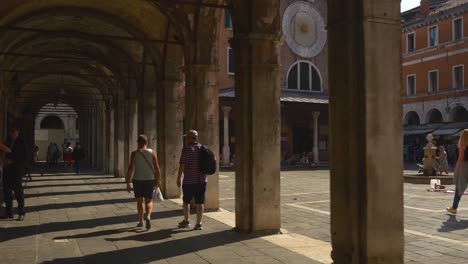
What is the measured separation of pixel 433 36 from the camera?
36.0m

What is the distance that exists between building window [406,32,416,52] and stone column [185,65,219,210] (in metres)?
31.6

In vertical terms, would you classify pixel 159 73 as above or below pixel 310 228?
above

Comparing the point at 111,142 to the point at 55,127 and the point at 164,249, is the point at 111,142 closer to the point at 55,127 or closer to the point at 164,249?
the point at 164,249

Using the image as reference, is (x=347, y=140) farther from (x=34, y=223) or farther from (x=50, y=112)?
(x=50, y=112)

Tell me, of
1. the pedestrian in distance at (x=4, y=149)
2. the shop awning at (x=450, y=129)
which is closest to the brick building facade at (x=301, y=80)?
the shop awning at (x=450, y=129)

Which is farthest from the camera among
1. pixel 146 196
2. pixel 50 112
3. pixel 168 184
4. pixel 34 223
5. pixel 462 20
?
pixel 50 112

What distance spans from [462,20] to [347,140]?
32.4 metres

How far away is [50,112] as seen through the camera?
45.8 m

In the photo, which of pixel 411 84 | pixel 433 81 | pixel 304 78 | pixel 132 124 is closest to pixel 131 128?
pixel 132 124

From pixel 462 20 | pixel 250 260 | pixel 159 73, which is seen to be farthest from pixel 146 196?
pixel 462 20

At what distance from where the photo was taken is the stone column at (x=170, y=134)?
500 inches

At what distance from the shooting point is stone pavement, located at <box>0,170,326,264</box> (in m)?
5.89

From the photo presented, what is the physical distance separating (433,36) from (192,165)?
1286 inches

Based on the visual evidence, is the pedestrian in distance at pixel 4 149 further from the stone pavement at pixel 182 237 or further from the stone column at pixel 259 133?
the stone column at pixel 259 133
